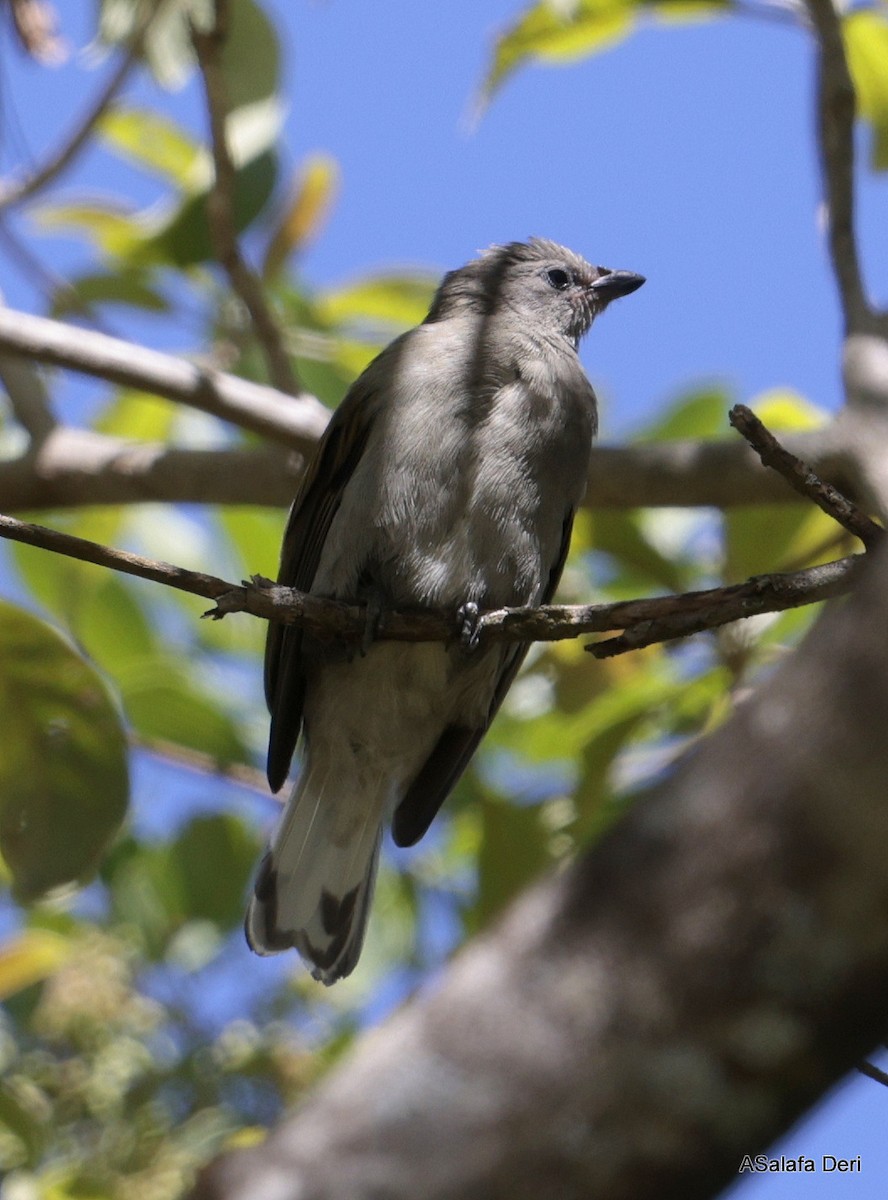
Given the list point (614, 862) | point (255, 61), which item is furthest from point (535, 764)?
point (614, 862)

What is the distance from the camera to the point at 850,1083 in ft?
3.67

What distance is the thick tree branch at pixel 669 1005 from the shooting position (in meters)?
1.10

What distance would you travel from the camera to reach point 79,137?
5008 mm

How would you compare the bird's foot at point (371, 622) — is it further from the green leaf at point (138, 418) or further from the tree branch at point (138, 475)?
the green leaf at point (138, 418)

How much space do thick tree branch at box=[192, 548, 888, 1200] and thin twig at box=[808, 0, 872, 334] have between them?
3.61 meters

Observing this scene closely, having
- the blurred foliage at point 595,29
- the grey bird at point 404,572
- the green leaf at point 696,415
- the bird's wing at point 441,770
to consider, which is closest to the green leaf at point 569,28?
the blurred foliage at point 595,29

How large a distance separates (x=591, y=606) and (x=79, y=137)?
2.97 m

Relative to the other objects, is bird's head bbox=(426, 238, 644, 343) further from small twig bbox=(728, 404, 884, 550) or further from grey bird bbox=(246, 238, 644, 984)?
small twig bbox=(728, 404, 884, 550)

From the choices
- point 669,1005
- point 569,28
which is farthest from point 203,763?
point 669,1005

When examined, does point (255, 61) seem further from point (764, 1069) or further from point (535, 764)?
point (764, 1069)

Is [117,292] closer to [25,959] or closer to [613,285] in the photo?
[613,285]

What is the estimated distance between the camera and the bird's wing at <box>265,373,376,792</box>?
4.46 meters

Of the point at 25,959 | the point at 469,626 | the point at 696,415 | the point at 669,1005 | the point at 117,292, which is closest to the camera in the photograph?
the point at 669,1005

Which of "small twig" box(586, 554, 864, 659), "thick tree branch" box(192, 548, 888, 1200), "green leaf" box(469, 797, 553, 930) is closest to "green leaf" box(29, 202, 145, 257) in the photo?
"green leaf" box(469, 797, 553, 930)
